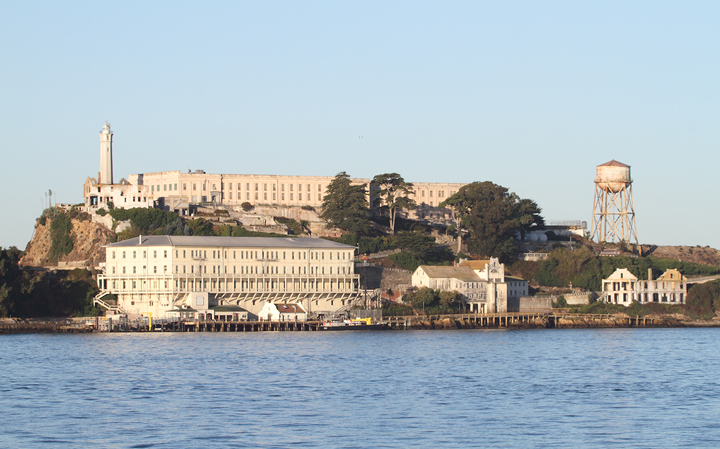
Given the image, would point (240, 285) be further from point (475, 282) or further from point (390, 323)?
point (475, 282)

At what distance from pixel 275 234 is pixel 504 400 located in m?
69.8

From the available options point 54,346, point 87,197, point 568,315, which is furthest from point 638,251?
point 54,346

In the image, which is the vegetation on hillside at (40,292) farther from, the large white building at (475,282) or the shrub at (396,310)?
the large white building at (475,282)

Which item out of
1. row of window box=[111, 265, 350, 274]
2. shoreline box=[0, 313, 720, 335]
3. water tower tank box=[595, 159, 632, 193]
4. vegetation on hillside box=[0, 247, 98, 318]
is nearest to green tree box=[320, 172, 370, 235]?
row of window box=[111, 265, 350, 274]

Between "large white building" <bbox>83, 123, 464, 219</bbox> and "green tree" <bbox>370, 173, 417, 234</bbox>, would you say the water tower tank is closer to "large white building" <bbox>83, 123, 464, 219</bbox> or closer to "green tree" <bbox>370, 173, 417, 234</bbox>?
"large white building" <bbox>83, 123, 464, 219</bbox>

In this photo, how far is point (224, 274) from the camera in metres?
96.0

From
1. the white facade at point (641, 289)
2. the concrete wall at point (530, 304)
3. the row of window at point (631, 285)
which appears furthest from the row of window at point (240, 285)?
the white facade at point (641, 289)

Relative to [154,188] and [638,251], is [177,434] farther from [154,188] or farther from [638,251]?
[638,251]

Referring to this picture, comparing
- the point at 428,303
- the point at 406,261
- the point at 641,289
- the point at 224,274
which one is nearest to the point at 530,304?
the point at 641,289

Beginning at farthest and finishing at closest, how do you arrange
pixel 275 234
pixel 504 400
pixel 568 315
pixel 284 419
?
pixel 275 234
pixel 568 315
pixel 504 400
pixel 284 419

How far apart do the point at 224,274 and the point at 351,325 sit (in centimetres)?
1254

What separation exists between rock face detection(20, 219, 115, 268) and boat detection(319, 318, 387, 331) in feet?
83.3

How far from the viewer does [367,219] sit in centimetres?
12088

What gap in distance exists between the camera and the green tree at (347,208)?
391 feet
